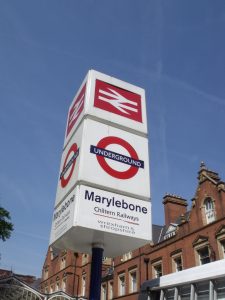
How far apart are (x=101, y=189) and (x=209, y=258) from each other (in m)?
17.0

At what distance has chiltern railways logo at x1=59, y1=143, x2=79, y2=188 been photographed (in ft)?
30.2

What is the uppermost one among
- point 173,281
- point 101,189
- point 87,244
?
point 101,189

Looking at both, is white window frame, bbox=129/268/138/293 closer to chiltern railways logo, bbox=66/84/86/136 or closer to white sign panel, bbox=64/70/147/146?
chiltern railways logo, bbox=66/84/86/136

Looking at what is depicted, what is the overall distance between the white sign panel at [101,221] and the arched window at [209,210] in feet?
53.7

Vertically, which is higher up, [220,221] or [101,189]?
[220,221]

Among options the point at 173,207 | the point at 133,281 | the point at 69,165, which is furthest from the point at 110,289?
the point at 69,165

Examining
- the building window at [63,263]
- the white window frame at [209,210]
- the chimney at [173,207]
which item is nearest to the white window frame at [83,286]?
the building window at [63,263]

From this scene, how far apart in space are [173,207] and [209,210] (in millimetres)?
9391

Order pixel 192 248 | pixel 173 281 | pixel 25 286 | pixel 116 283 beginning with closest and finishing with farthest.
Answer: pixel 173 281 < pixel 192 248 < pixel 25 286 < pixel 116 283

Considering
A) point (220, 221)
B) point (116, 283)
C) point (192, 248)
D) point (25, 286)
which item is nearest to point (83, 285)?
point (116, 283)

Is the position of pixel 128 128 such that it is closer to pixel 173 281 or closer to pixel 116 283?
pixel 173 281

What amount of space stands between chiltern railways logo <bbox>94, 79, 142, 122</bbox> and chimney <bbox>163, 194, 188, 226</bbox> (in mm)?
23938

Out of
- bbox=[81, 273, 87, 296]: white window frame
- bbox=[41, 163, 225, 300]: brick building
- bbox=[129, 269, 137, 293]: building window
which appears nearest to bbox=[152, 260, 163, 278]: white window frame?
bbox=[41, 163, 225, 300]: brick building

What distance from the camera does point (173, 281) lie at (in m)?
7.74
